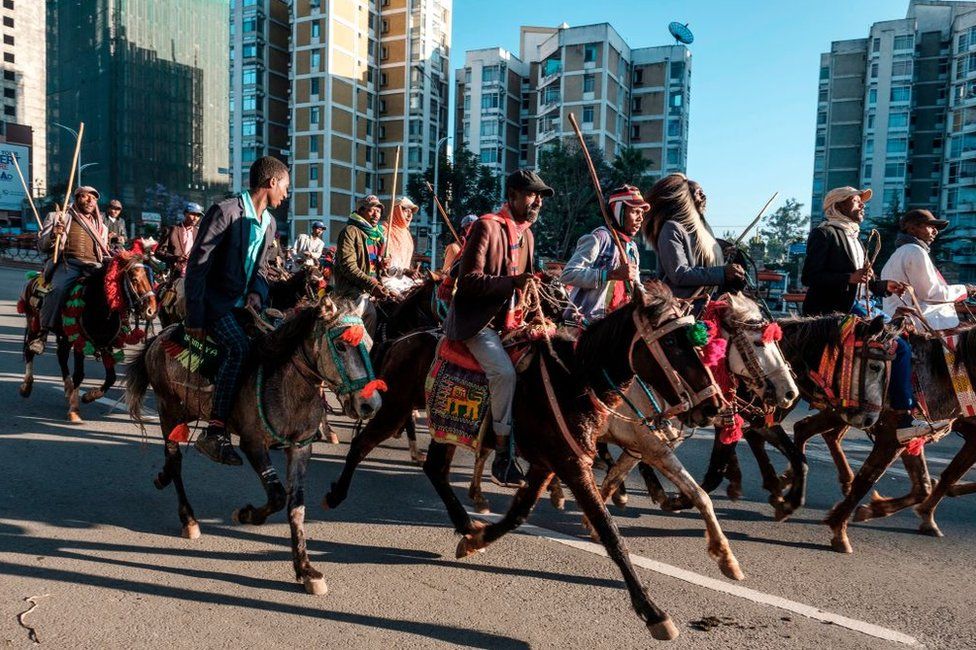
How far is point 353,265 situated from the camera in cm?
789

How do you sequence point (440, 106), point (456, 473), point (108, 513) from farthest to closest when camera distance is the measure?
1. point (440, 106)
2. point (456, 473)
3. point (108, 513)

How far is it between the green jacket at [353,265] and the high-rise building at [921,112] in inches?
2764

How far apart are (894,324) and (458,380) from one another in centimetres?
346

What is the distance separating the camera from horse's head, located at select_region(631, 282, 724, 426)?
147 inches

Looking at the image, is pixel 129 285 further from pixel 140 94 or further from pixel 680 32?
pixel 140 94

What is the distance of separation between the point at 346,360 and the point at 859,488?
Result: 3875 millimetres

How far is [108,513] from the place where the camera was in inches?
209

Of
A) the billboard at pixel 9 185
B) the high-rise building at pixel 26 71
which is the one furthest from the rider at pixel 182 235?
the high-rise building at pixel 26 71

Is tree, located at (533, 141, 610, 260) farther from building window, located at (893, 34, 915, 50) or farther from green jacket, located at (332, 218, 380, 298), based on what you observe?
building window, located at (893, 34, 915, 50)

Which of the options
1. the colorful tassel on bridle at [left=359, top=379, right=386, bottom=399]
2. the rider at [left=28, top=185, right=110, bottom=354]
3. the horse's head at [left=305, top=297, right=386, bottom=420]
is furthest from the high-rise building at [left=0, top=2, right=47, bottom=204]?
the colorful tassel on bridle at [left=359, top=379, right=386, bottom=399]

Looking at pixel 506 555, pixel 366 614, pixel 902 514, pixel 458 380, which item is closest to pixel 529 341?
pixel 458 380

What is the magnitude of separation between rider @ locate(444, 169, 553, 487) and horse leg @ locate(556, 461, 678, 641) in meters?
0.44

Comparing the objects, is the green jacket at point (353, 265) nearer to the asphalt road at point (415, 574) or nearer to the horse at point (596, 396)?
the asphalt road at point (415, 574)

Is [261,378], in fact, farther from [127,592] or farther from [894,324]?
[894,324]
